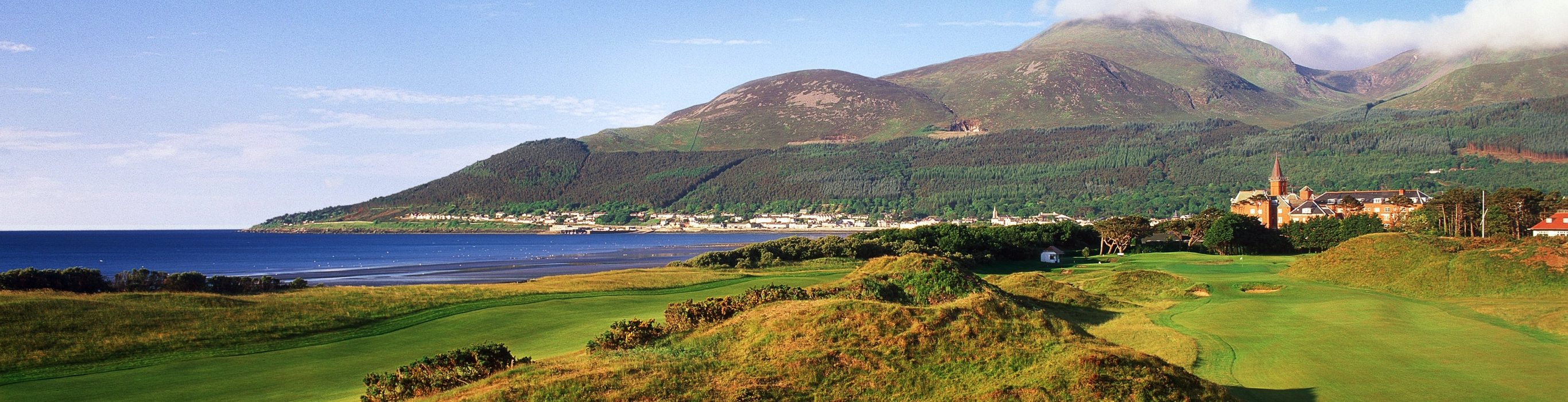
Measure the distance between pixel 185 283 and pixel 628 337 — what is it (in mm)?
23751

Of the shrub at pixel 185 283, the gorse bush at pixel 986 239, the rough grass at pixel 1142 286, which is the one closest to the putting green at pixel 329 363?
the shrub at pixel 185 283

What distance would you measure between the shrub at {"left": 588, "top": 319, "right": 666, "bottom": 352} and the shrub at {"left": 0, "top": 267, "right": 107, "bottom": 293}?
20.3 metres

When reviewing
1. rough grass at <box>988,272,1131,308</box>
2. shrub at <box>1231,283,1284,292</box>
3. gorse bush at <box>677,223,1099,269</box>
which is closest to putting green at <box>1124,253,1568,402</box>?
rough grass at <box>988,272,1131,308</box>

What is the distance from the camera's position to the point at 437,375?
1285cm

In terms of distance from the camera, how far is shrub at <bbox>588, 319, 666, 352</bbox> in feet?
47.9

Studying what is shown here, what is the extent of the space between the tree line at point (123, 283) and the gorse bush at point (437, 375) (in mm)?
18977

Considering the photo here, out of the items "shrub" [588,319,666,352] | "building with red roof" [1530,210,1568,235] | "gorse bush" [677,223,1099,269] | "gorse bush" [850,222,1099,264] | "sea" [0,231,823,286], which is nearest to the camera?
"shrub" [588,319,666,352]

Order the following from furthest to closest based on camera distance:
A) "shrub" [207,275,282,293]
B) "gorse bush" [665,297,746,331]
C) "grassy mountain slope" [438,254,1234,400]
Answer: "shrub" [207,275,282,293] → "gorse bush" [665,297,746,331] → "grassy mountain slope" [438,254,1234,400]

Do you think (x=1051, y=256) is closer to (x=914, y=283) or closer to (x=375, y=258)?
(x=914, y=283)

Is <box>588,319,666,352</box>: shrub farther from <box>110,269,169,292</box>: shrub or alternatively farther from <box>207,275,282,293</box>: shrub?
<box>207,275,282,293</box>: shrub

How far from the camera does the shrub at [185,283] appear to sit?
29.9 metres

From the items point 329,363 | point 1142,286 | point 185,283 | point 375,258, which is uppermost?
point 185,283

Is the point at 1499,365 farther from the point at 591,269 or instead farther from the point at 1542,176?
the point at 1542,176

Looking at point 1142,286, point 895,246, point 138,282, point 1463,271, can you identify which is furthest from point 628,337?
point 895,246
